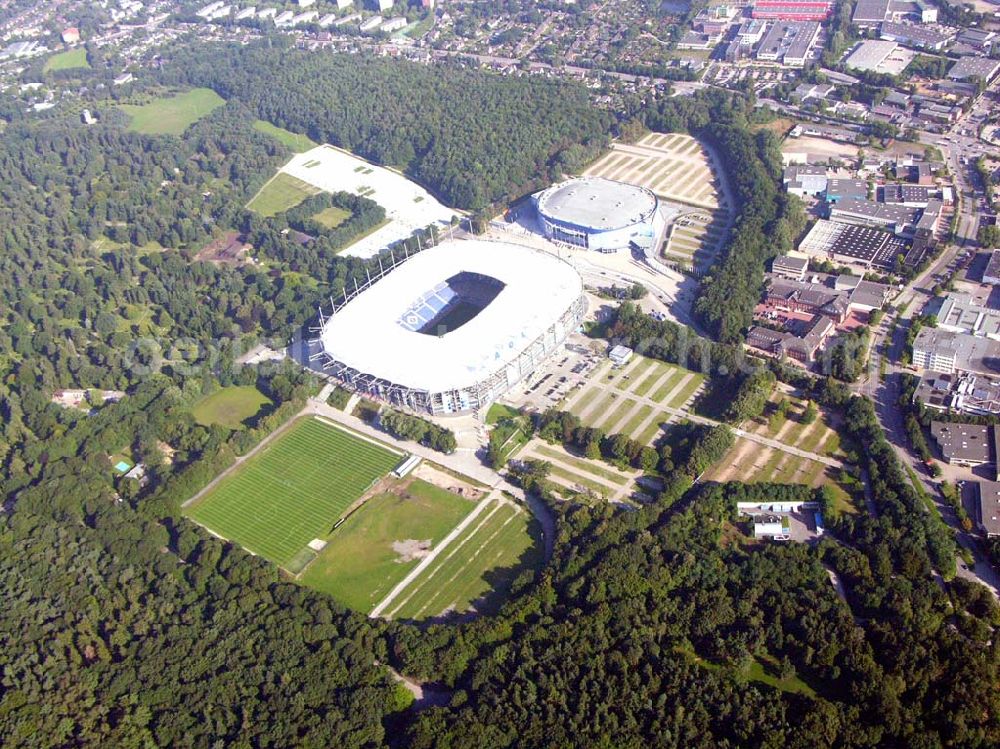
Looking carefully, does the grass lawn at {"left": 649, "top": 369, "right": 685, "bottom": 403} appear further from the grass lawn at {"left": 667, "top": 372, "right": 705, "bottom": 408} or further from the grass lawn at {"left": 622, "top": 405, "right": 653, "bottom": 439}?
the grass lawn at {"left": 622, "top": 405, "right": 653, "bottom": 439}

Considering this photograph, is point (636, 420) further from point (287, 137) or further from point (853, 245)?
point (287, 137)

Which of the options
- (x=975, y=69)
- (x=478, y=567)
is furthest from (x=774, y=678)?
(x=975, y=69)

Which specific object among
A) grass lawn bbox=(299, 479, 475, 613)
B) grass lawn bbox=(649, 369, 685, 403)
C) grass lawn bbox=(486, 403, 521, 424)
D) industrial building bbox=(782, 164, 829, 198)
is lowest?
grass lawn bbox=(299, 479, 475, 613)

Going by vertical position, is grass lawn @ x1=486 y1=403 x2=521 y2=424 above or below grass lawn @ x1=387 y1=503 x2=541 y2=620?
above

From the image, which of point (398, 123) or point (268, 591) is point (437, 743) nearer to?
point (268, 591)

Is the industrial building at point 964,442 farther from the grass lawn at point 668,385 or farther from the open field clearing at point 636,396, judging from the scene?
the grass lawn at point 668,385

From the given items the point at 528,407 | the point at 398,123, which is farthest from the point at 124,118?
the point at 528,407

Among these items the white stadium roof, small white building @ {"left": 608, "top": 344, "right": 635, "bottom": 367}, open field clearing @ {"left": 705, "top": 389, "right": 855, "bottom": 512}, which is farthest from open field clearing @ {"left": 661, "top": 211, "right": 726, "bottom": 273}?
open field clearing @ {"left": 705, "top": 389, "right": 855, "bottom": 512}
